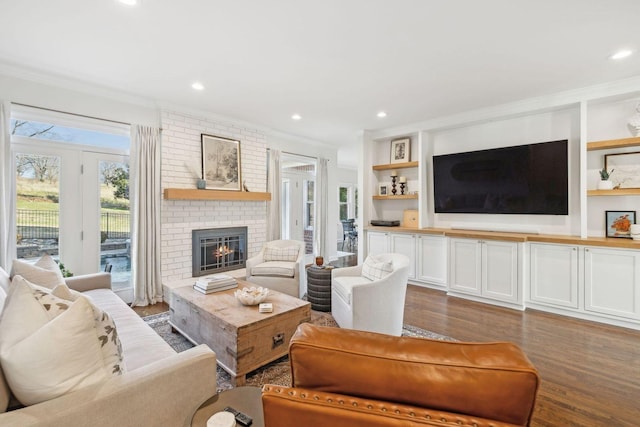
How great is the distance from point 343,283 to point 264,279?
1.19 meters

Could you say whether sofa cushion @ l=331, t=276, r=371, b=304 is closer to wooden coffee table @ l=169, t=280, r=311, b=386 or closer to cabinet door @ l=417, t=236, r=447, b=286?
wooden coffee table @ l=169, t=280, r=311, b=386

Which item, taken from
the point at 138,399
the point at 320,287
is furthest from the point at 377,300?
the point at 138,399

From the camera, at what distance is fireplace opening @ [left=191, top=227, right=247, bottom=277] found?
4.29 m

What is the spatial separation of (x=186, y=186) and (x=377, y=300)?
3076 millimetres

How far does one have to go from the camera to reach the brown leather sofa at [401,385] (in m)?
0.64

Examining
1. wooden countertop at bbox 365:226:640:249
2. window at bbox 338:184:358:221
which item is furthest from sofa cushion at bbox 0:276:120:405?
window at bbox 338:184:358:221

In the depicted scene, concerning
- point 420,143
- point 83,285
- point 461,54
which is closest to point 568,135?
point 420,143

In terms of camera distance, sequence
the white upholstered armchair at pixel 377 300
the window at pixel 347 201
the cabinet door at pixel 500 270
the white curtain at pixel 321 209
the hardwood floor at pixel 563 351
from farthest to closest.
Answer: the window at pixel 347 201 → the white curtain at pixel 321 209 → the cabinet door at pixel 500 270 → the white upholstered armchair at pixel 377 300 → the hardwood floor at pixel 563 351

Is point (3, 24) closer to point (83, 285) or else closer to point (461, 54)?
point (83, 285)

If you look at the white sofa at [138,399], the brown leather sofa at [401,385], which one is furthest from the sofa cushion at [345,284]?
the brown leather sofa at [401,385]

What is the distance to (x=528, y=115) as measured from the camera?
4.00m

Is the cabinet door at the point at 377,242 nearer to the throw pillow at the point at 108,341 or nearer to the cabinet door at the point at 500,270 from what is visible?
the cabinet door at the point at 500,270

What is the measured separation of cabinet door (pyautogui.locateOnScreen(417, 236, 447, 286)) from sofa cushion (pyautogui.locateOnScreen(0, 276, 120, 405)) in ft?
13.9

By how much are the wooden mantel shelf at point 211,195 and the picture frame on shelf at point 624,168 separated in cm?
455
